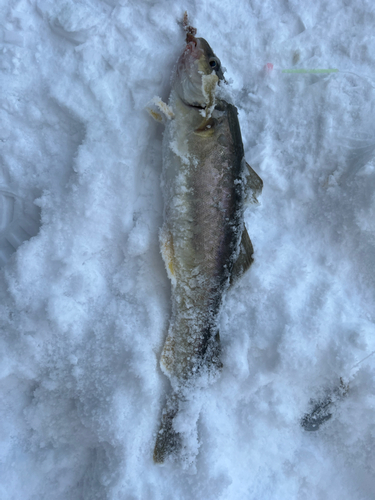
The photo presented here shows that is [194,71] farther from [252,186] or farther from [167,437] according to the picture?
[167,437]

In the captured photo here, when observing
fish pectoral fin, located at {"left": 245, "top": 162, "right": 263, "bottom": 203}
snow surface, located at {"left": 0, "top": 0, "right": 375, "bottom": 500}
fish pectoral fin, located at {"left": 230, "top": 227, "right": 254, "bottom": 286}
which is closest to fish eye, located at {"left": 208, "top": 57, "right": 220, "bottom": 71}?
snow surface, located at {"left": 0, "top": 0, "right": 375, "bottom": 500}

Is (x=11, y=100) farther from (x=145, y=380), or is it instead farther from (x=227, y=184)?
(x=145, y=380)

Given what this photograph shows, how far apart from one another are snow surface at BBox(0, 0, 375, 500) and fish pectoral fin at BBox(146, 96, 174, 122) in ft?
0.36

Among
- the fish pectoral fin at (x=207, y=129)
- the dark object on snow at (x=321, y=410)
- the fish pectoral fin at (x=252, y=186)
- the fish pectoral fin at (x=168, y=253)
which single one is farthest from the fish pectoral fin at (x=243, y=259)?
the dark object on snow at (x=321, y=410)

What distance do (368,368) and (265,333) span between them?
0.71 metres

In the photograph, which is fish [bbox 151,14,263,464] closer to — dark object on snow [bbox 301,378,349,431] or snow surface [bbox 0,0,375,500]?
snow surface [bbox 0,0,375,500]

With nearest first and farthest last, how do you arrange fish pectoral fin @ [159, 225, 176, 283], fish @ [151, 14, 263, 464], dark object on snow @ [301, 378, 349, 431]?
fish @ [151, 14, 263, 464] < fish pectoral fin @ [159, 225, 176, 283] < dark object on snow @ [301, 378, 349, 431]

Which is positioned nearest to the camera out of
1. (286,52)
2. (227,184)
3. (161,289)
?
(227,184)

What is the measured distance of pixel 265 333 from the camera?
217 cm

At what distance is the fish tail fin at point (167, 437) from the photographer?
198 centimetres

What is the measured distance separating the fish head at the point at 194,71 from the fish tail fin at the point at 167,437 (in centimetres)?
192

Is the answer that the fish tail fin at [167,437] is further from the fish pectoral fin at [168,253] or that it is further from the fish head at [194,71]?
the fish head at [194,71]

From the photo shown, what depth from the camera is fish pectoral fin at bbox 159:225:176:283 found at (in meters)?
2.06

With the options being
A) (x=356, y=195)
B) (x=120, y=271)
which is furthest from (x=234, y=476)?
(x=356, y=195)
